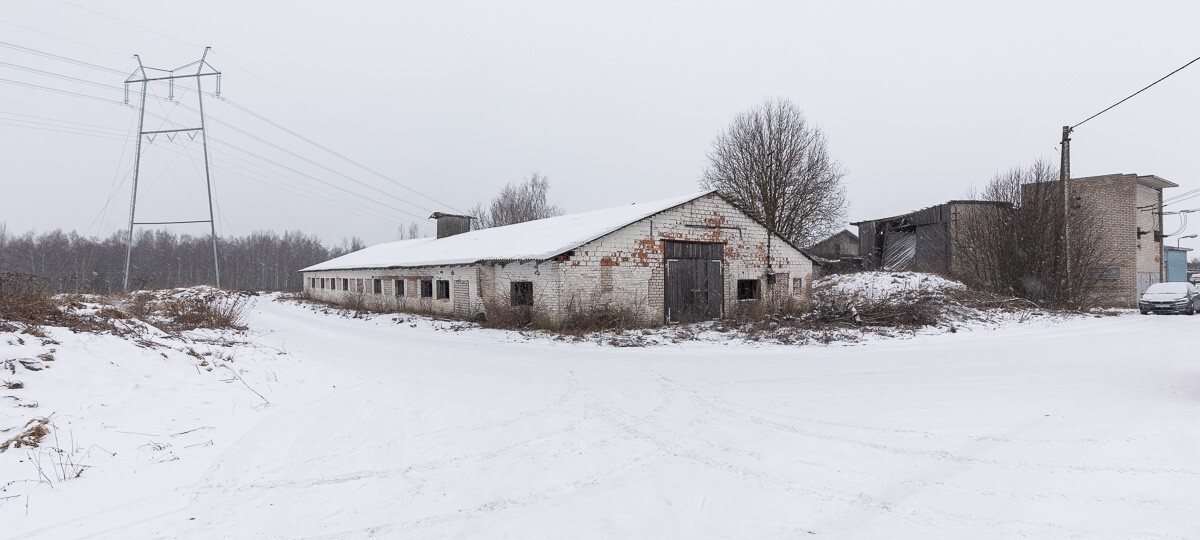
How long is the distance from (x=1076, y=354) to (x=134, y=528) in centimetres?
1502

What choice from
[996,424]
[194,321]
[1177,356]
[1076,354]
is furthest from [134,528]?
[1177,356]

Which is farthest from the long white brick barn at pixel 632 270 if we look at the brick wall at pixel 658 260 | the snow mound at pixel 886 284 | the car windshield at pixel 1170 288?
the car windshield at pixel 1170 288

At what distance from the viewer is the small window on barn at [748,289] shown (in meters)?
19.1

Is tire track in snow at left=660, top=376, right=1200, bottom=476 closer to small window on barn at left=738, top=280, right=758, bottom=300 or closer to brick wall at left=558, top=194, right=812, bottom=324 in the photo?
brick wall at left=558, top=194, right=812, bottom=324

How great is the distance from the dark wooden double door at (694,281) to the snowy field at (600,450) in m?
7.90

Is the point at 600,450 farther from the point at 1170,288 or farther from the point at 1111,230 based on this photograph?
the point at 1111,230

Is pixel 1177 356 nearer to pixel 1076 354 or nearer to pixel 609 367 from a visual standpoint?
pixel 1076 354

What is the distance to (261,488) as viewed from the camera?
415 centimetres

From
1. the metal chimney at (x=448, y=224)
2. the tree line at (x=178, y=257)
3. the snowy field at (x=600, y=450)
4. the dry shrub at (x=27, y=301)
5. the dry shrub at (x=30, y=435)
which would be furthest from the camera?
the tree line at (x=178, y=257)

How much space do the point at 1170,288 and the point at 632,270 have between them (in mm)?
23379

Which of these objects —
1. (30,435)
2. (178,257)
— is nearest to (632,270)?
(30,435)

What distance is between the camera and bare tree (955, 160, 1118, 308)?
2169 centimetres

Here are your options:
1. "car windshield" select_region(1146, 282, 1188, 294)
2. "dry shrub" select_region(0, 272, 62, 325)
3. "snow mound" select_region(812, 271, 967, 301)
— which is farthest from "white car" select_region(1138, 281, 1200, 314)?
"dry shrub" select_region(0, 272, 62, 325)

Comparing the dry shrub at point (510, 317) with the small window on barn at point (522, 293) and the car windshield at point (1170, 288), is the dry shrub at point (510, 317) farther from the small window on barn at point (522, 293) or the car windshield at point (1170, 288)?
the car windshield at point (1170, 288)
